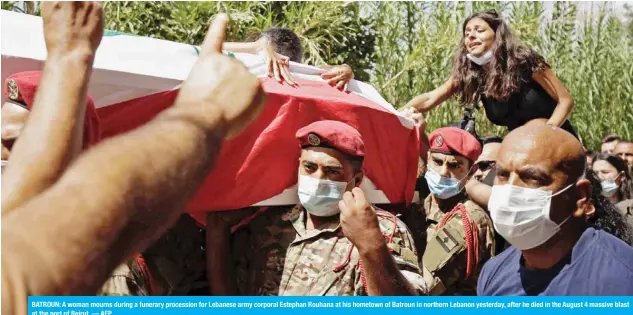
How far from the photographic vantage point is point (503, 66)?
343 centimetres

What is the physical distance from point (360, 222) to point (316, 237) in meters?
0.62

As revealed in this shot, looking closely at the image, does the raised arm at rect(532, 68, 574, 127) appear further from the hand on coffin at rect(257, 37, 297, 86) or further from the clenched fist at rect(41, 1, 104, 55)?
the clenched fist at rect(41, 1, 104, 55)

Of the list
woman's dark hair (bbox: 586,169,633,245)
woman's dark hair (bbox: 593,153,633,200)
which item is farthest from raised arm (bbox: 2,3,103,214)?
woman's dark hair (bbox: 593,153,633,200)

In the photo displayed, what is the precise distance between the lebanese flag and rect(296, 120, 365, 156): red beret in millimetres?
93

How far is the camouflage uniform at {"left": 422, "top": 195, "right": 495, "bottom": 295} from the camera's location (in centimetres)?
313

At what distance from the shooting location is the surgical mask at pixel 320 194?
120 inches

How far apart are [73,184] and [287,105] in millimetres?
2410

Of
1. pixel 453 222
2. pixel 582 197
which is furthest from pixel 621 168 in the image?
pixel 582 197

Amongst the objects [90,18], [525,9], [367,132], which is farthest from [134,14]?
[90,18]

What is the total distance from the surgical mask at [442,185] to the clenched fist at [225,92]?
276 centimetres

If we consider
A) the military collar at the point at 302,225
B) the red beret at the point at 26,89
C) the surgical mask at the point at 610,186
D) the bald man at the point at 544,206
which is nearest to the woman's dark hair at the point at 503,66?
the military collar at the point at 302,225

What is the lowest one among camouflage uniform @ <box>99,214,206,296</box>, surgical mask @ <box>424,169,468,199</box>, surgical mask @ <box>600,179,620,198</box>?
surgical mask @ <box>600,179,620,198</box>

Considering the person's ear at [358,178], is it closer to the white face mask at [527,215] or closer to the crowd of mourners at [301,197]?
the crowd of mourners at [301,197]

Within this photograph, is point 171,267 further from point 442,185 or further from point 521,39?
point 521,39
